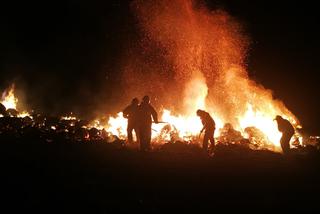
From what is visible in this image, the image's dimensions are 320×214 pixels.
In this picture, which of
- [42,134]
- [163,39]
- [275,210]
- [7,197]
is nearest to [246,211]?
[275,210]

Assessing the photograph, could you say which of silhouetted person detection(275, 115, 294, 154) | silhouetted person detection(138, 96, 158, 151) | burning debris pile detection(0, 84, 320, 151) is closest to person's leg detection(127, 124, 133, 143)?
burning debris pile detection(0, 84, 320, 151)

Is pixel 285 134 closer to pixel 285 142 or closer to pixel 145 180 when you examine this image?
pixel 285 142

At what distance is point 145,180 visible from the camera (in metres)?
9.63

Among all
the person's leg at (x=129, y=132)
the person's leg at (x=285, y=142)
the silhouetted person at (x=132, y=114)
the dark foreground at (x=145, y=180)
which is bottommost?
the dark foreground at (x=145, y=180)

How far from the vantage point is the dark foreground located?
309 inches

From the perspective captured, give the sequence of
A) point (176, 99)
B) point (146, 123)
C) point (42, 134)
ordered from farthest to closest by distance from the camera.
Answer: point (176, 99), point (42, 134), point (146, 123)

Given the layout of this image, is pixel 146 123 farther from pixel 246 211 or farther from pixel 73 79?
pixel 73 79

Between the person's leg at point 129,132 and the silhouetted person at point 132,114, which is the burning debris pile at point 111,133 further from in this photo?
the silhouetted person at point 132,114

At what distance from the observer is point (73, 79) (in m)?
34.7

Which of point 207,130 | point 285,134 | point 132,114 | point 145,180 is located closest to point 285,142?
point 285,134

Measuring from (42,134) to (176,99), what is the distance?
20.1 metres

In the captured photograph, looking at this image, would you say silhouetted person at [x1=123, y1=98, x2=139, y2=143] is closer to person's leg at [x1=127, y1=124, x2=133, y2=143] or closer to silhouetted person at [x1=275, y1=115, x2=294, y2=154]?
person's leg at [x1=127, y1=124, x2=133, y2=143]

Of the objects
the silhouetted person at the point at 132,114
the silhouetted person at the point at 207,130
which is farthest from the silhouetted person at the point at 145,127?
the silhouetted person at the point at 207,130

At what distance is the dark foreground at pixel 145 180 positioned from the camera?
7844 millimetres
